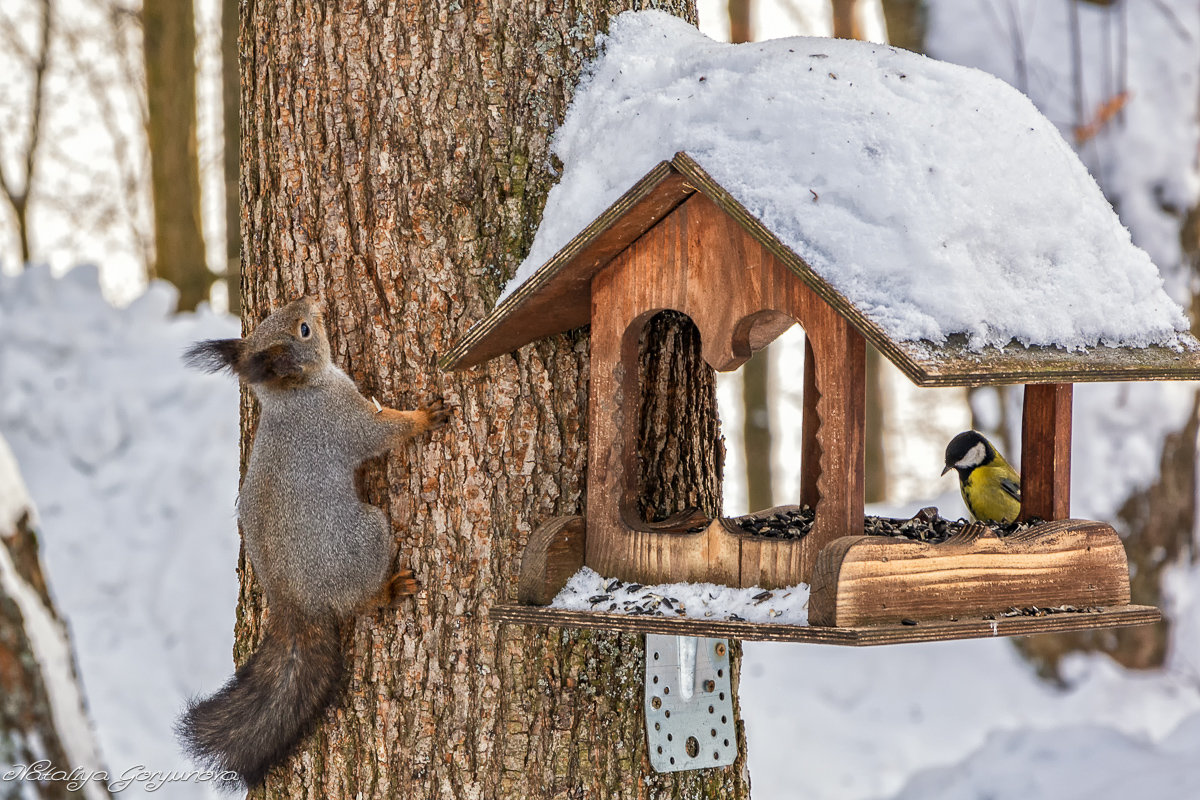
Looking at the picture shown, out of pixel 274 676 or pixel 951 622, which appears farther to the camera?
pixel 274 676

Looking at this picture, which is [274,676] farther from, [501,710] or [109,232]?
[109,232]

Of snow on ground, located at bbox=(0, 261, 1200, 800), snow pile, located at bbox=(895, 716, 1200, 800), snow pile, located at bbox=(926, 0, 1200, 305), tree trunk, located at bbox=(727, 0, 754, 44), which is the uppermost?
tree trunk, located at bbox=(727, 0, 754, 44)

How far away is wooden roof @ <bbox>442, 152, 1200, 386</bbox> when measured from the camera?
182 cm

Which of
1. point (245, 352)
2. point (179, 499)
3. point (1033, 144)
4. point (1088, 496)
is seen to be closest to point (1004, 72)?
point (1088, 496)

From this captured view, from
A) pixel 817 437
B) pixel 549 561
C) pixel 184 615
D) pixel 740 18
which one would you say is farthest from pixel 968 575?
pixel 740 18

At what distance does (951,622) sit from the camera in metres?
1.95

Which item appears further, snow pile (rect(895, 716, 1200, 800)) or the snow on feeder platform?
snow pile (rect(895, 716, 1200, 800))

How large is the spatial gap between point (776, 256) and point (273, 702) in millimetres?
1353

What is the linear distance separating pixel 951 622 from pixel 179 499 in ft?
20.7

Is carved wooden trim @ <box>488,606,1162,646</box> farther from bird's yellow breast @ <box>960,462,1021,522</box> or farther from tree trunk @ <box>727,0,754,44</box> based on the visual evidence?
tree trunk @ <box>727,0,754,44</box>

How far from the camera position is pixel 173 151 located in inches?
368

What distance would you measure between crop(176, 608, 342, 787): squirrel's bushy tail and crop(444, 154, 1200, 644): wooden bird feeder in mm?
471

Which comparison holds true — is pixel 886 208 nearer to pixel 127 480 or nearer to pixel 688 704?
pixel 688 704

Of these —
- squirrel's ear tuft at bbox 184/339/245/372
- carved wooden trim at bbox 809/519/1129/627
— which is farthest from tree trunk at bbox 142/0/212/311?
carved wooden trim at bbox 809/519/1129/627
